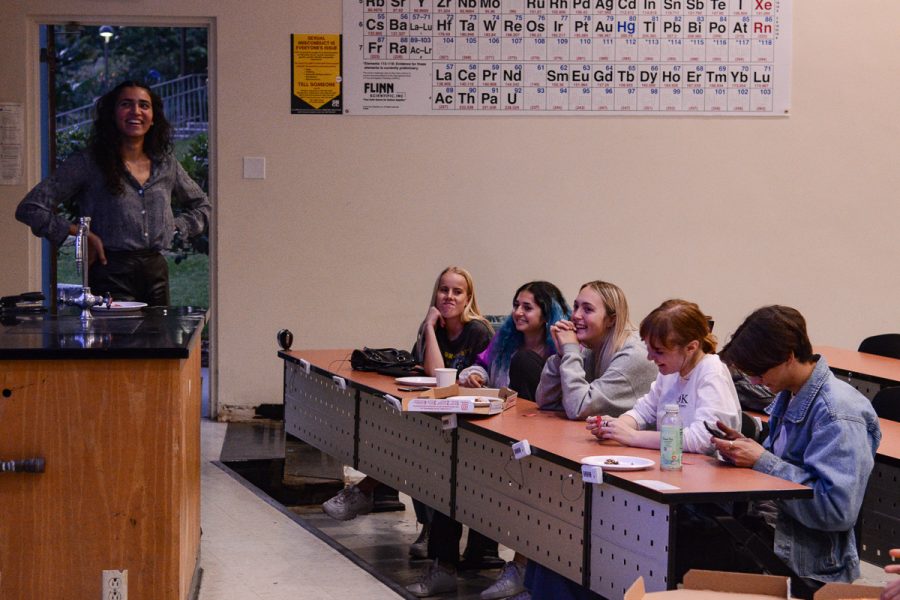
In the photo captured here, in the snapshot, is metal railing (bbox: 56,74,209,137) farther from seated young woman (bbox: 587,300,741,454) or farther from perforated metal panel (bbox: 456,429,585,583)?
seated young woman (bbox: 587,300,741,454)

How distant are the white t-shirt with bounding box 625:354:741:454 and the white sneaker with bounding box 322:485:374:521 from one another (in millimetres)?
1918

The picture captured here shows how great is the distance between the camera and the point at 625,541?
2.80 m

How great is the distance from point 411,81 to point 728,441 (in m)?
4.32

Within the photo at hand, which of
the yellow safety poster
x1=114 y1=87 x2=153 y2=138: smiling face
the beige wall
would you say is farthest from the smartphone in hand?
the yellow safety poster

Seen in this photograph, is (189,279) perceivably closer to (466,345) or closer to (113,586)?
(466,345)

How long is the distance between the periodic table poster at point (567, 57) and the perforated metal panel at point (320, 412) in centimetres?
213

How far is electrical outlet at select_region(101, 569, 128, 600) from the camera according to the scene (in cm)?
294

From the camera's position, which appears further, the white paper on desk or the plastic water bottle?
the plastic water bottle

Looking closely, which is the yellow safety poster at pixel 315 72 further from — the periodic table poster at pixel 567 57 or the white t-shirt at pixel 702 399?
the white t-shirt at pixel 702 399

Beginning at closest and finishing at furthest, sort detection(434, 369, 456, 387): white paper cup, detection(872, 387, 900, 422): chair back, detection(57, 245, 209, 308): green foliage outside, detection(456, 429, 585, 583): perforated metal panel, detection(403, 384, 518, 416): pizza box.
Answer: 1. detection(456, 429, 585, 583): perforated metal panel
2. detection(403, 384, 518, 416): pizza box
3. detection(872, 387, 900, 422): chair back
4. detection(434, 369, 456, 387): white paper cup
5. detection(57, 245, 209, 308): green foliage outside

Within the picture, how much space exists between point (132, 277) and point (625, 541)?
2.72 metres

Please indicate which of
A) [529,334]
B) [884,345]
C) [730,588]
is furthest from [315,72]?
[730,588]

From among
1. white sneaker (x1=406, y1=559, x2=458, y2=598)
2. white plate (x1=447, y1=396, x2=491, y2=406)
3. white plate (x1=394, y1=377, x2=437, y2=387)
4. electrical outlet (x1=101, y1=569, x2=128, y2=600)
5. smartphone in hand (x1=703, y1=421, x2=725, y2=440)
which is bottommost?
white sneaker (x1=406, y1=559, x2=458, y2=598)

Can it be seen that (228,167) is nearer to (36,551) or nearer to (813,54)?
(813,54)
